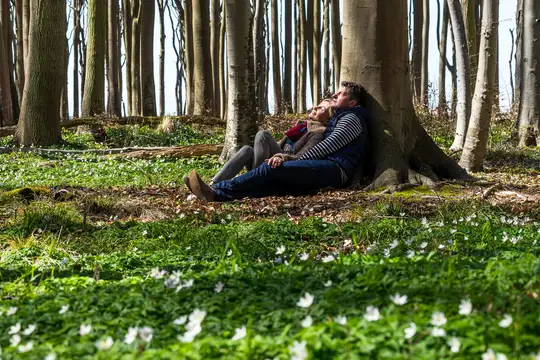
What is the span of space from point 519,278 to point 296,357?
1.25 m

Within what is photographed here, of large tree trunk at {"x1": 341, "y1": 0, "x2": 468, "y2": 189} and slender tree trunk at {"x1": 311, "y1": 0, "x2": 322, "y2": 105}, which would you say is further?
slender tree trunk at {"x1": 311, "y1": 0, "x2": 322, "y2": 105}

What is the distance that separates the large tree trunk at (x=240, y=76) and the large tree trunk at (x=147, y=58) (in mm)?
8836

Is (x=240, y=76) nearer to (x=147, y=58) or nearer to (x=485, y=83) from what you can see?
(x=485, y=83)

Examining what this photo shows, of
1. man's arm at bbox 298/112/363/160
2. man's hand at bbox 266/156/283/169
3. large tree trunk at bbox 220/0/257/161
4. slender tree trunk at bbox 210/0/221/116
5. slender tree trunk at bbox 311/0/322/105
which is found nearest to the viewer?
man's hand at bbox 266/156/283/169

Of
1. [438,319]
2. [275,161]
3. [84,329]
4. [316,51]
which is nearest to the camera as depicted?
[438,319]

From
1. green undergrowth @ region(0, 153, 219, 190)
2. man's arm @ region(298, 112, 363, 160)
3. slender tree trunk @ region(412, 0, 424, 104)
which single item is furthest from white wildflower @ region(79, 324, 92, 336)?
slender tree trunk @ region(412, 0, 424, 104)

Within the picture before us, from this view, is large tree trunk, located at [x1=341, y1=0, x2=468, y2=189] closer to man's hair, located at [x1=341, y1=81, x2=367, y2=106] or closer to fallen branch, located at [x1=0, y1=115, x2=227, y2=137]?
man's hair, located at [x1=341, y1=81, x2=367, y2=106]

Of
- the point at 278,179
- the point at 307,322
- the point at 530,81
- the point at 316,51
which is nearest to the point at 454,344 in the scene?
the point at 307,322

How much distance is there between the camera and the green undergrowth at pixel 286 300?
2160mm

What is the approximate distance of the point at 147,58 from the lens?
19.1 meters

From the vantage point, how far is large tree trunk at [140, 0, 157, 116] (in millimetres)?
18844

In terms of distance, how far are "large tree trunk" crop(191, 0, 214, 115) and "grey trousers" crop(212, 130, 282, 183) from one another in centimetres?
1044

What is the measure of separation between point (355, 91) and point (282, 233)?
3.08 metres

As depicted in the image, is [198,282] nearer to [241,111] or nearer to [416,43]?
[241,111]
